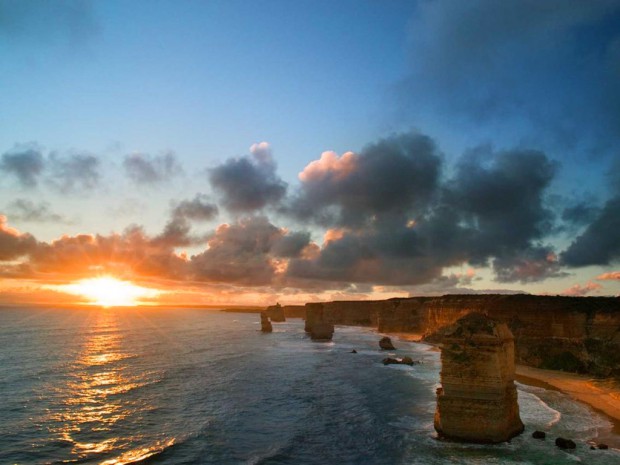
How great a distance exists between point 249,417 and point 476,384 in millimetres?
15499

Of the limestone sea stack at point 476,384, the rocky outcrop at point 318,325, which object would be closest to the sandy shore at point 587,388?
the limestone sea stack at point 476,384

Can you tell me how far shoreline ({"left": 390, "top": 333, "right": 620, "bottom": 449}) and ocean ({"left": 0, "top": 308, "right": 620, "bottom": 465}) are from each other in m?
0.86

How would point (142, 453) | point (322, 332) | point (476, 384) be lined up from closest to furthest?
point (476, 384), point (142, 453), point (322, 332)

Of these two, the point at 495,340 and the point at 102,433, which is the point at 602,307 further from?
the point at 102,433

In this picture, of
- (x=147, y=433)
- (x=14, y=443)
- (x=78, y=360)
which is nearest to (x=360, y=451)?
(x=147, y=433)

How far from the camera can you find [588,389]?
1330 inches

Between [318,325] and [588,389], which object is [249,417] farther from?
[318,325]

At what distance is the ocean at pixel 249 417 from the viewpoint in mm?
20047

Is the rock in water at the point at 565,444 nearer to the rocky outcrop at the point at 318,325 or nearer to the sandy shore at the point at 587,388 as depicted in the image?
the sandy shore at the point at 587,388

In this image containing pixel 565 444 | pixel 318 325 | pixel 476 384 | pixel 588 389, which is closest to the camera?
pixel 565 444

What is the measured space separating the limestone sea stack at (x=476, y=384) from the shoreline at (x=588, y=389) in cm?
580

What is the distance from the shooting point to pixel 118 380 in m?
41.6

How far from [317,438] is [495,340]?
11324mm

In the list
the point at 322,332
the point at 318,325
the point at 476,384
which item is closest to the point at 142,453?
the point at 476,384
